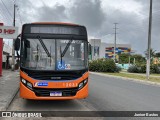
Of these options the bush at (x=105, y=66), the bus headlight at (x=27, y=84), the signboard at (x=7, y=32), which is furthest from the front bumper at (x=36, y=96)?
the bush at (x=105, y=66)

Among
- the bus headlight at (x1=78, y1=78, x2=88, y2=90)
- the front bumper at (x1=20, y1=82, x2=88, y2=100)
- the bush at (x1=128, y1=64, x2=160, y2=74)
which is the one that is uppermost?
the bus headlight at (x1=78, y1=78, x2=88, y2=90)

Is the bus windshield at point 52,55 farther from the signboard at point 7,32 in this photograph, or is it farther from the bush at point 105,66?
the bush at point 105,66

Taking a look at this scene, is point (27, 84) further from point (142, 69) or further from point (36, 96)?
point (142, 69)

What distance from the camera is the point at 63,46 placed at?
1198 cm

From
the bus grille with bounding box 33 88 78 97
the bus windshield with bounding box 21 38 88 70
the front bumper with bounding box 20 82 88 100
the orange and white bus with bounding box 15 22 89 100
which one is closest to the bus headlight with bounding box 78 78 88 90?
the orange and white bus with bounding box 15 22 89 100

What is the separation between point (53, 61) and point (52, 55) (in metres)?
0.23

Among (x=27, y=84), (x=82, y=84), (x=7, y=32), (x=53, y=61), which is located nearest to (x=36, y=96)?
(x=27, y=84)

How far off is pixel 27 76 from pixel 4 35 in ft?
→ 52.8

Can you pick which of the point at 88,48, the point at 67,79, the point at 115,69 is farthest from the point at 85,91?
the point at 115,69

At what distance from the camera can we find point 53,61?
11.8 meters

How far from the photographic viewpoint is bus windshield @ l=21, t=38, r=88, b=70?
38.4ft

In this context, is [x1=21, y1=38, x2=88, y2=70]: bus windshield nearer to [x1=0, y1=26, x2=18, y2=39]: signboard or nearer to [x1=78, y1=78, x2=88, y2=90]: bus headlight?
[x1=78, y1=78, x2=88, y2=90]: bus headlight

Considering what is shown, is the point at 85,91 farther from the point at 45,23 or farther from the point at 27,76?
the point at 45,23

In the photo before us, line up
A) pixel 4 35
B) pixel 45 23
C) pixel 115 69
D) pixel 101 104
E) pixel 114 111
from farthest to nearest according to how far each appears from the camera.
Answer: pixel 115 69, pixel 4 35, pixel 101 104, pixel 45 23, pixel 114 111
